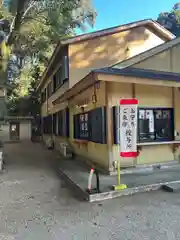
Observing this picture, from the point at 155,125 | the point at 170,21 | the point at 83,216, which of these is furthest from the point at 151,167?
the point at 170,21

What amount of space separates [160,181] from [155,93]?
10.3 feet

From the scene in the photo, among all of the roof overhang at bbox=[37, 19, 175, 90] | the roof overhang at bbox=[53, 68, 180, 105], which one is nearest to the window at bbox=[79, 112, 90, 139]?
the roof overhang at bbox=[53, 68, 180, 105]

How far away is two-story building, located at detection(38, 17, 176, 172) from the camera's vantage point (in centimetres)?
791

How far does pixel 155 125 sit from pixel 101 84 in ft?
7.51

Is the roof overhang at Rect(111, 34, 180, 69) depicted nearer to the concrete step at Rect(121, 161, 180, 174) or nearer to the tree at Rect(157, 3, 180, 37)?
the concrete step at Rect(121, 161, 180, 174)

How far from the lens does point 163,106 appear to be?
8719mm

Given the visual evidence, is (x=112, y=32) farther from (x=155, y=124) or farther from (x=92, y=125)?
(x=155, y=124)

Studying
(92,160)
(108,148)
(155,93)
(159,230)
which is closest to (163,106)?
(155,93)

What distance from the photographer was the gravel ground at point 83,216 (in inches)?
156

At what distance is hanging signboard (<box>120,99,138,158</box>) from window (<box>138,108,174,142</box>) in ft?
6.47

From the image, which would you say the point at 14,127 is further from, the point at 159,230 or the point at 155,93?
the point at 159,230

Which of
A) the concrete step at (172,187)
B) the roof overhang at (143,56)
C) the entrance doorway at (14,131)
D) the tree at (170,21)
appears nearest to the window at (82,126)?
the roof overhang at (143,56)

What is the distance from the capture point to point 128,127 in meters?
6.51

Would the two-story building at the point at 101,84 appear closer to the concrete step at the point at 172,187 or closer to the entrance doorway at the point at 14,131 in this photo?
the concrete step at the point at 172,187
